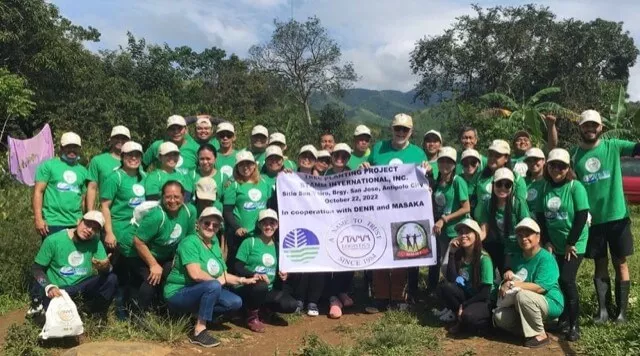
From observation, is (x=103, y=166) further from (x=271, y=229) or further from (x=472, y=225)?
(x=472, y=225)

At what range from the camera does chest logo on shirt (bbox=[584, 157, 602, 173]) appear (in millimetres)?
5625

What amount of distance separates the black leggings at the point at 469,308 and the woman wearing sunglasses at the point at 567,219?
72cm

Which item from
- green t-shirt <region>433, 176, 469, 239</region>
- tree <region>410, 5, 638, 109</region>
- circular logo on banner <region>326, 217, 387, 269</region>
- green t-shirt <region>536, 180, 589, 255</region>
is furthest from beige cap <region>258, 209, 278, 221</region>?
tree <region>410, 5, 638, 109</region>

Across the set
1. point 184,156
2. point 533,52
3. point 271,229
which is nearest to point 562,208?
point 271,229

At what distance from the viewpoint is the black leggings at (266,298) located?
5973 millimetres

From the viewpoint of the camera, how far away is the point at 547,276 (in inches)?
211

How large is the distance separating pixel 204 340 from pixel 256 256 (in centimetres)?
98

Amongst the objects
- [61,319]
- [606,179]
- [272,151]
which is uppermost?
[272,151]

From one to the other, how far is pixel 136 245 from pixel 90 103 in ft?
66.3

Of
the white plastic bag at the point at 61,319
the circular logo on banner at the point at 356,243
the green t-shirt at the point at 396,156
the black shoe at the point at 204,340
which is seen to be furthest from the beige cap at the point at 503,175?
the white plastic bag at the point at 61,319

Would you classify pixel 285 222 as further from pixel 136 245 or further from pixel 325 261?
pixel 136 245

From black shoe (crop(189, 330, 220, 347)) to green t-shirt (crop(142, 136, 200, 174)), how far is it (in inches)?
72.1

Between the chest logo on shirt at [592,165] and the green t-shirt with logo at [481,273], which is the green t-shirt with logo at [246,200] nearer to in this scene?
the green t-shirt with logo at [481,273]

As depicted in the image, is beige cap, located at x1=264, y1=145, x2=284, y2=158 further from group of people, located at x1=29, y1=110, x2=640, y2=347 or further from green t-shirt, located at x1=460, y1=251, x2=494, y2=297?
green t-shirt, located at x1=460, y1=251, x2=494, y2=297
